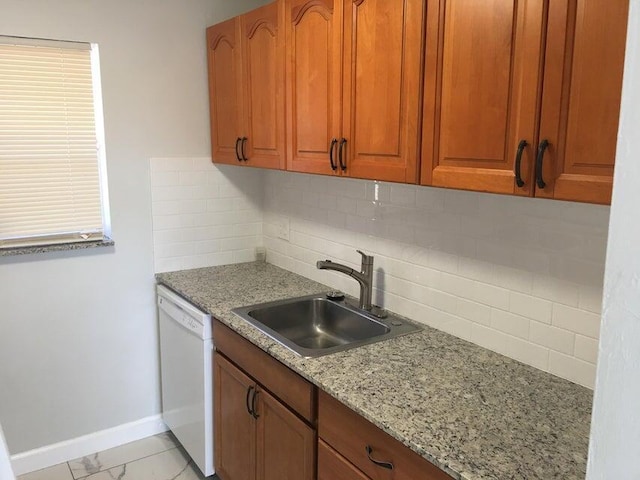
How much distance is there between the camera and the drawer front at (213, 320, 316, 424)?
1.80m

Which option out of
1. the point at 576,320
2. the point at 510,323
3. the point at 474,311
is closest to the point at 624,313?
the point at 576,320

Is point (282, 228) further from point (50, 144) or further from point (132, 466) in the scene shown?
point (132, 466)

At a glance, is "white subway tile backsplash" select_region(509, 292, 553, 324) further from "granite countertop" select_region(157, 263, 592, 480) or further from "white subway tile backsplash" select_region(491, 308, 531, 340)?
"granite countertop" select_region(157, 263, 592, 480)

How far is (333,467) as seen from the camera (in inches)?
67.1

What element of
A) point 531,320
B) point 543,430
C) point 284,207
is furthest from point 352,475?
point 284,207

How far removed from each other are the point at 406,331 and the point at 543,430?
752 mm

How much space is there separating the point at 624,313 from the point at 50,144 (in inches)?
103

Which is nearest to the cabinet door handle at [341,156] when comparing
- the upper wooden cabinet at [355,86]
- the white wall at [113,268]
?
the upper wooden cabinet at [355,86]

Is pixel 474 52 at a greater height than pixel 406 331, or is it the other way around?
pixel 474 52

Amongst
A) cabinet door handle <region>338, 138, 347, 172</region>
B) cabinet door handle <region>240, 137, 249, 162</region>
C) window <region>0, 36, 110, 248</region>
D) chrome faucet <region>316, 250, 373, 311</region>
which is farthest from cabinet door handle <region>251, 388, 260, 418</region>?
window <region>0, 36, 110, 248</region>

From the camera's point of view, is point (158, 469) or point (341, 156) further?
point (158, 469)

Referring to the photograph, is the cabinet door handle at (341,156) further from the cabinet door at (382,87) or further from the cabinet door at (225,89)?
the cabinet door at (225,89)

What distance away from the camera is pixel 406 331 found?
2109 mm

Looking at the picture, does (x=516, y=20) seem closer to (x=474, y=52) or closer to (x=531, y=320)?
(x=474, y=52)
